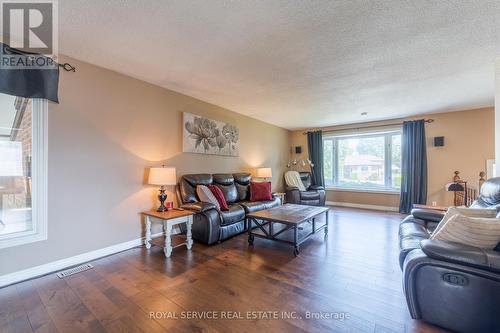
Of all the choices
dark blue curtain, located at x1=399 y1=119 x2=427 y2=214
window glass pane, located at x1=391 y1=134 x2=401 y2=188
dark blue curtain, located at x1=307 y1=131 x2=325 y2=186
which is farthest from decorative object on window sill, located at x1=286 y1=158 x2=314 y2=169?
dark blue curtain, located at x1=399 y1=119 x2=427 y2=214

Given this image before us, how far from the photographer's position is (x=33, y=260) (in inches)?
89.0

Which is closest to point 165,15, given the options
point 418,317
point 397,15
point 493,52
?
point 397,15

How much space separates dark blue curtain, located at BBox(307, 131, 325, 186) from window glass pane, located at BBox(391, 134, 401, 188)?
174cm

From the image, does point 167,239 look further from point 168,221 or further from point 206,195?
point 206,195

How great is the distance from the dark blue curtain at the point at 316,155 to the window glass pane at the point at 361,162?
54 cm

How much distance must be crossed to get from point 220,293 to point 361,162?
5431mm

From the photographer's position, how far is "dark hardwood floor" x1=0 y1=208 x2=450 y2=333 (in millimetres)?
1573

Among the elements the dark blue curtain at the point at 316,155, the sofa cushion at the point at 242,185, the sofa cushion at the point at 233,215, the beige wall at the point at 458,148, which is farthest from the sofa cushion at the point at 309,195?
the beige wall at the point at 458,148

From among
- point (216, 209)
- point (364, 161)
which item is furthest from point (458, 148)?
point (216, 209)

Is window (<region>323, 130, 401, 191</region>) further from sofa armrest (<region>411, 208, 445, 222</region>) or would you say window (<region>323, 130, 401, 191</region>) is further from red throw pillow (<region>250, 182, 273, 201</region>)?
sofa armrest (<region>411, 208, 445, 222</region>)

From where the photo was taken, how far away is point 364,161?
19.7 feet

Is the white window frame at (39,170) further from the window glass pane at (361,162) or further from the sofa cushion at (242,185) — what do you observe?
the window glass pane at (361,162)

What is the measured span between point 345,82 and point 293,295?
2.89 metres

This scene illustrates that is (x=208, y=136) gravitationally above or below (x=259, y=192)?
above
